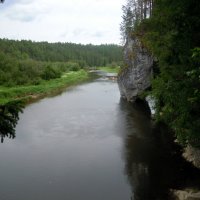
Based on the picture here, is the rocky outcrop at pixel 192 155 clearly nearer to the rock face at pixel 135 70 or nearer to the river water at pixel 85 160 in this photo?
the river water at pixel 85 160

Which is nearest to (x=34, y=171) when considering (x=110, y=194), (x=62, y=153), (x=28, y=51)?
(x=62, y=153)

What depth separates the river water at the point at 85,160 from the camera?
59.6 feet

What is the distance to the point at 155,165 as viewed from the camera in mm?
21891

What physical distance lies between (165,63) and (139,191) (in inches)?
308

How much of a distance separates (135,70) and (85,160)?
77.8ft

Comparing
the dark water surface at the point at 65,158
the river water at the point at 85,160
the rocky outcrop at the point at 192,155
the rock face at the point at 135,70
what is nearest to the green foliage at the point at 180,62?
the rocky outcrop at the point at 192,155

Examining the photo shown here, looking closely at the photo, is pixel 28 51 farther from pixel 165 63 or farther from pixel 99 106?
pixel 165 63

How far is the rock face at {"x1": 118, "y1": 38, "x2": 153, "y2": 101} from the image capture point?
42.2 m

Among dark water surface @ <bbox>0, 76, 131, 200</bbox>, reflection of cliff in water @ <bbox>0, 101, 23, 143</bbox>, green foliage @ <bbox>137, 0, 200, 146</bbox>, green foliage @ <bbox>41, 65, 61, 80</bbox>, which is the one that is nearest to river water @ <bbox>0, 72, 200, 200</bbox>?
dark water surface @ <bbox>0, 76, 131, 200</bbox>

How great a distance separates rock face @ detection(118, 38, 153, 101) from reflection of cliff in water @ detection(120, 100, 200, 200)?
11.6m

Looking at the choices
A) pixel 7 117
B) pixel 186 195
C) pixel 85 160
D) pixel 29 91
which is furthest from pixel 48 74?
pixel 7 117

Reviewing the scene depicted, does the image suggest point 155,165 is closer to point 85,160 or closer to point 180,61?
point 85,160

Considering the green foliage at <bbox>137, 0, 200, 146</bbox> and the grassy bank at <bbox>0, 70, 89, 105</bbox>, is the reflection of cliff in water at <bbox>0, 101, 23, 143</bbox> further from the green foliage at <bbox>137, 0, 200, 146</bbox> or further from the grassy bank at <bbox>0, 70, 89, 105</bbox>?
the grassy bank at <bbox>0, 70, 89, 105</bbox>

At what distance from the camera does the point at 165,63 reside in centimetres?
1912
